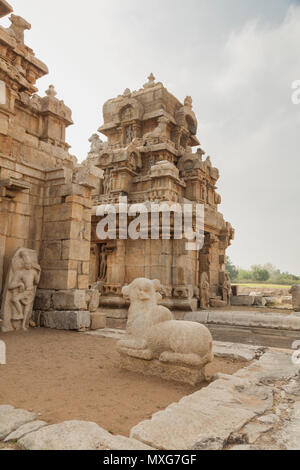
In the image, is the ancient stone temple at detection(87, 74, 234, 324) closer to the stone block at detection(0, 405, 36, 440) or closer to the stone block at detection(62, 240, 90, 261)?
the stone block at detection(62, 240, 90, 261)

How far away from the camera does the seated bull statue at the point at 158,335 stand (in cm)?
348

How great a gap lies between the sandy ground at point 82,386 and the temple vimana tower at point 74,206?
2.10 meters

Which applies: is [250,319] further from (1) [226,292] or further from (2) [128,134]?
(2) [128,134]

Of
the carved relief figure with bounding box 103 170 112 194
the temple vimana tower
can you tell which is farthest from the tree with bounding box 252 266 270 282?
the carved relief figure with bounding box 103 170 112 194

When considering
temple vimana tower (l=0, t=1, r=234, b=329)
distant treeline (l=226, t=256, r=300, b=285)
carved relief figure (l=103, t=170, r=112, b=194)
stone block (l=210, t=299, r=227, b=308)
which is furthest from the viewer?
distant treeline (l=226, t=256, r=300, b=285)

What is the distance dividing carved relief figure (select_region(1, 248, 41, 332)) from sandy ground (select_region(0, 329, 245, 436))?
113cm

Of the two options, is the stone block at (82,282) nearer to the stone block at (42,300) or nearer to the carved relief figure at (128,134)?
the stone block at (42,300)

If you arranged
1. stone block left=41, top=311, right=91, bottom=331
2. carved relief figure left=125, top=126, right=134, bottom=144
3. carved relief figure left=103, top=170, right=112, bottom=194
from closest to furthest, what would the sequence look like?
stone block left=41, top=311, right=91, bottom=331
carved relief figure left=103, top=170, right=112, bottom=194
carved relief figure left=125, top=126, right=134, bottom=144

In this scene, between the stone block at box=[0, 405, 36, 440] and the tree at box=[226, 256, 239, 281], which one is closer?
the stone block at box=[0, 405, 36, 440]

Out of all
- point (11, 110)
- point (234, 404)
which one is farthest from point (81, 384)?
point (11, 110)

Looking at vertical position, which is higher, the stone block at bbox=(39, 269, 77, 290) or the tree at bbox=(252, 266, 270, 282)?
the tree at bbox=(252, 266, 270, 282)

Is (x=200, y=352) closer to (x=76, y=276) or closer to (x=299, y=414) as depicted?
(x=299, y=414)

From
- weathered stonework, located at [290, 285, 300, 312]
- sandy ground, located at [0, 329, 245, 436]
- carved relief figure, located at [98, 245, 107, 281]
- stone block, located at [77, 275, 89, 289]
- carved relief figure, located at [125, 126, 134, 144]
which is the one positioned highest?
carved relief figure, located at [125, 126, 134, 144]

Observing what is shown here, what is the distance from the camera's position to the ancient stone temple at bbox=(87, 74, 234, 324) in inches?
370
